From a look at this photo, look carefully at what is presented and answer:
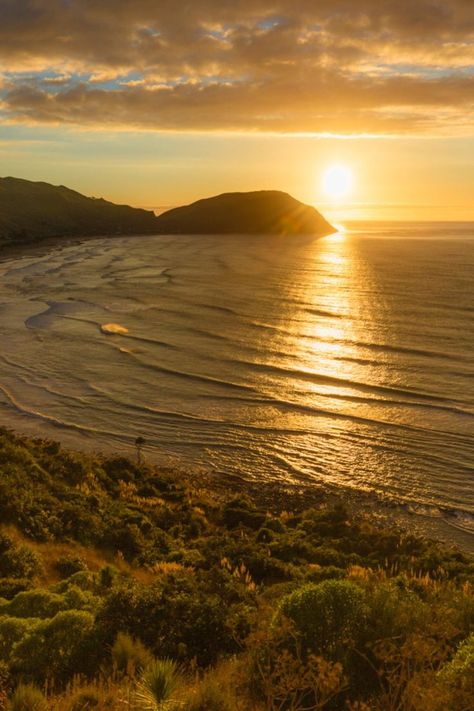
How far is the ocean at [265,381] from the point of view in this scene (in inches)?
1331

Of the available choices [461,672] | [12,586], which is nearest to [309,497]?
[12,586]

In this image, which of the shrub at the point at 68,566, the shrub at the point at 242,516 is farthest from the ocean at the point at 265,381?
the shrub at the point at 68,566

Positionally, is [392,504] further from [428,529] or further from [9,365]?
[9,365]

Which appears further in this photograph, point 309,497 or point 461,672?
point 309,497

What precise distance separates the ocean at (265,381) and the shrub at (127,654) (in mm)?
19505

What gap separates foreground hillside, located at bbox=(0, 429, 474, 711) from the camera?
9.12m

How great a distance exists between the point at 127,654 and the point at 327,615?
4.06 metres

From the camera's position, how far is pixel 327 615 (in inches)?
439

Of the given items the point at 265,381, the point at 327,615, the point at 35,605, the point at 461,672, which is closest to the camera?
the point at 461,672

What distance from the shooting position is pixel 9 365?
51500mm

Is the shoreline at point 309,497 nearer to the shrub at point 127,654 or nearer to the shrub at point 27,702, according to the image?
the shrub at point 127,654

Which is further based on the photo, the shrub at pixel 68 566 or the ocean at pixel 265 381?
the ocean at pixel 265 381

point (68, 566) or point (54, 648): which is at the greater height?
point (54, 648)

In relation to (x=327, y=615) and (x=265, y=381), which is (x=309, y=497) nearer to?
(x=265, y=381)
